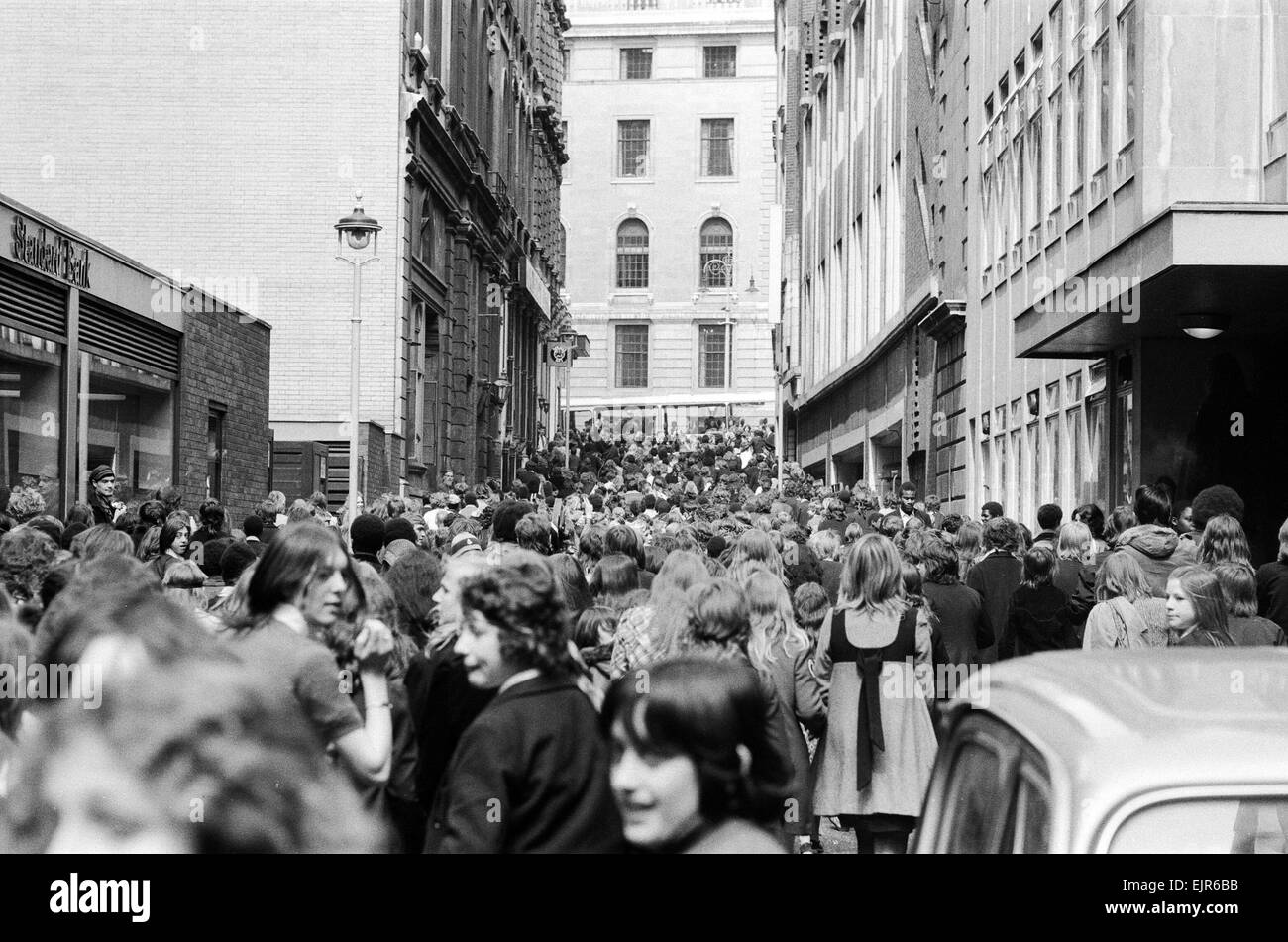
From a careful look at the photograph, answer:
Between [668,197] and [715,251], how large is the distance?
3923 millimetres

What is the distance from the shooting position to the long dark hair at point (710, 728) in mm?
3369

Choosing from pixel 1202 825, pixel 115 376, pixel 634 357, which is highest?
pixel 634 357

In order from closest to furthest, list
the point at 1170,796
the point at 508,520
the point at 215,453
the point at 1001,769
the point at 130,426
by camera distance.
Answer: the point at 1170,796 → the point at 1001,769 → the point at 508,520 → the point at 130,426 → the point at 215,453

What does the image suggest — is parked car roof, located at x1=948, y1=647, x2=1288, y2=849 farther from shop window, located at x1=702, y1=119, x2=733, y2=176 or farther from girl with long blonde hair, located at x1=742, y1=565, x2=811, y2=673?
shop window, located at x1=702, y1=119, x2=733, y2=176

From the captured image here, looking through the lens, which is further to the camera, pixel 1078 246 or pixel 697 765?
pixel 1078 246

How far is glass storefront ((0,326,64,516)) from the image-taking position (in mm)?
17219

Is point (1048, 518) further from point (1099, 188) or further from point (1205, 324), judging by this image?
point (1099, 188)

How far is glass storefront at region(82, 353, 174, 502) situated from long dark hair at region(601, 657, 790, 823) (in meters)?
17.0

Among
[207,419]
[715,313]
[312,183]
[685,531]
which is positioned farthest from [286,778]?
[715,313]

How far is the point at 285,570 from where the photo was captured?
16.9ft

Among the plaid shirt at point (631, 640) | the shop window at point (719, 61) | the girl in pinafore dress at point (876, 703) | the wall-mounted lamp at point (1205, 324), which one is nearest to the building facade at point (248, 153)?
the wall-mounted lamp at point (1205, 324)

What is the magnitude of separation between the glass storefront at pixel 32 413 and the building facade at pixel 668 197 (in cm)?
7490

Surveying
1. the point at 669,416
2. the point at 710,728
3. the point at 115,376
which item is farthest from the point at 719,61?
the point at 710,728
